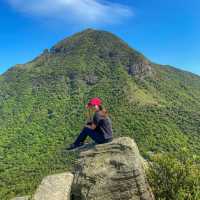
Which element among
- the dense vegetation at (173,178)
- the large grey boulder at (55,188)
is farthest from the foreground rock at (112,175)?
the dense vegetation at (173,178)

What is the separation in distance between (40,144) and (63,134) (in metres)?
17.5

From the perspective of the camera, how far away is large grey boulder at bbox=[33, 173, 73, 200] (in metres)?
17.3

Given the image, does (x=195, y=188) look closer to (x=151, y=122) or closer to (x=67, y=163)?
(x=67, y=163)

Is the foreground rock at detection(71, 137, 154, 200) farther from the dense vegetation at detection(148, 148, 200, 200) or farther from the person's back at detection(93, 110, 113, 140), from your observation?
the dense vegetation at detection(148, 148, 200, 200)

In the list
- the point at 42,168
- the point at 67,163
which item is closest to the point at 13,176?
the point at 42,168

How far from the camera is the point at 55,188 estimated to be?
18047 millimetres

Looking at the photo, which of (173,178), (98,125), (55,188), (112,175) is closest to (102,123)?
(98,125)

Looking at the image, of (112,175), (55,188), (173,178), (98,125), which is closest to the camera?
(112,175)

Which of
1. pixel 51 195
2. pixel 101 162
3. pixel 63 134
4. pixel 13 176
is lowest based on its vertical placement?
pixel 13 176

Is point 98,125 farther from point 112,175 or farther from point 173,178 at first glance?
point 173,178

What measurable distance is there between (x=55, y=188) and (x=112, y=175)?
178 inches

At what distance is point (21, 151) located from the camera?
177875 mm

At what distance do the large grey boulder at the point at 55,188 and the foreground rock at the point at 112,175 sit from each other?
999 millimetres

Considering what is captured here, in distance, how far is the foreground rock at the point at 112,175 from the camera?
50.5 feet
